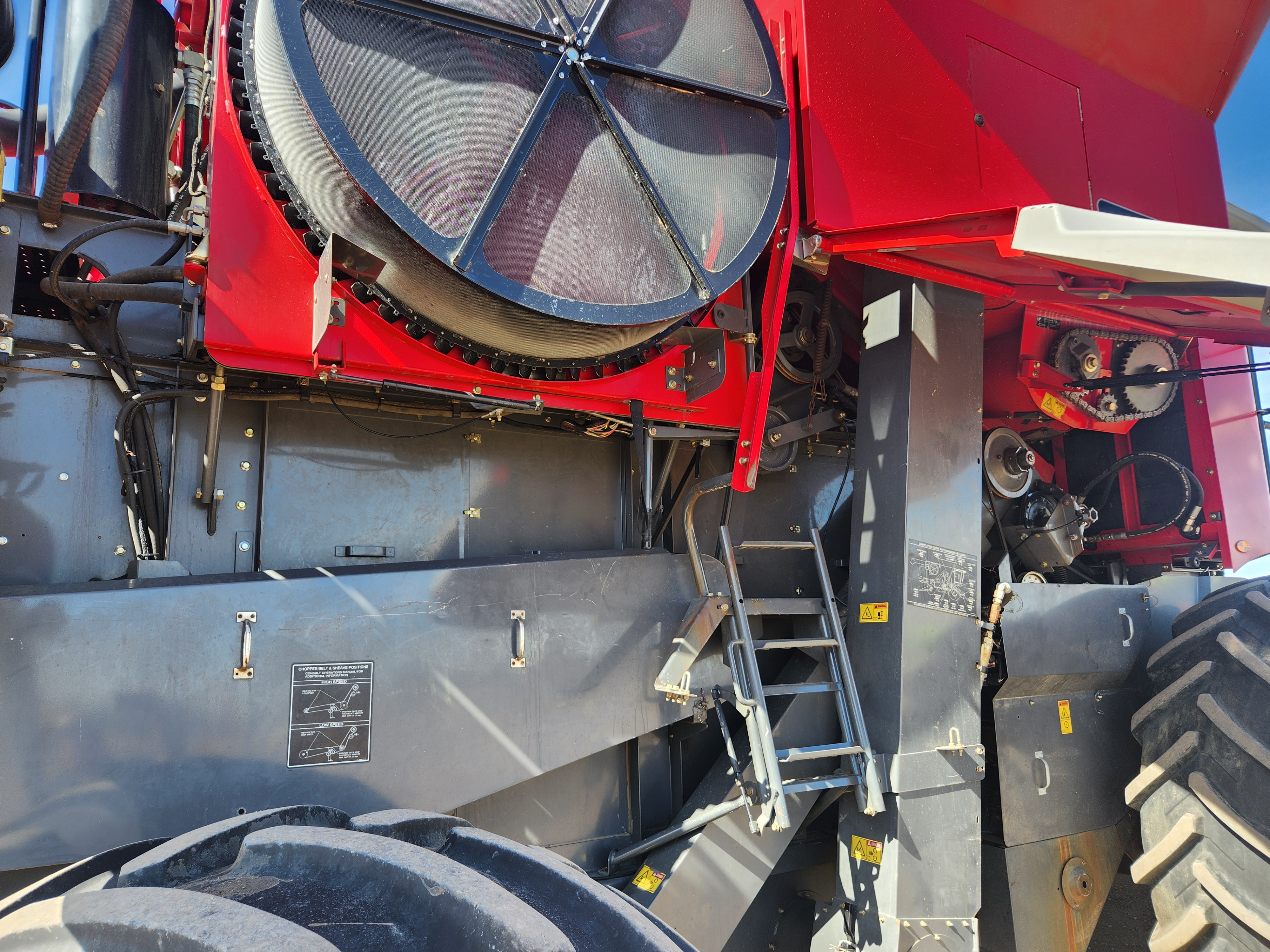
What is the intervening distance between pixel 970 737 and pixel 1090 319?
167cm

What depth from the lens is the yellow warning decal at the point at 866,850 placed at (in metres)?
2.58

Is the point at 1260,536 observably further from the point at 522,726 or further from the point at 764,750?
the point at 522,726

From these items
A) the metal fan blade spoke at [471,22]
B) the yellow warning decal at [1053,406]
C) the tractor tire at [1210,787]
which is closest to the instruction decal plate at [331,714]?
the metal fan blade spoke at [471,22]

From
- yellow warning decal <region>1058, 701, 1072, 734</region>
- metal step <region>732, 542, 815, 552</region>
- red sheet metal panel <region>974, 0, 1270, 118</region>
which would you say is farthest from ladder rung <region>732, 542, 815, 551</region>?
red sheet metal panel <region>974, 0, 1270, 118</region>

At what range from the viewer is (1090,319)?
3258 mm

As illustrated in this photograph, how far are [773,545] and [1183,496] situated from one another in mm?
2015

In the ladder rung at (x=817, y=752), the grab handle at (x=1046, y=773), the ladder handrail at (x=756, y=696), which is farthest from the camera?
the grab handle at (x=1046, y=773)

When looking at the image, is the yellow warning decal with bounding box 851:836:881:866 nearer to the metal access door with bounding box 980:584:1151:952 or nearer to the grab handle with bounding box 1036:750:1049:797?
the metal access door with bounding box 980:584:1151:952

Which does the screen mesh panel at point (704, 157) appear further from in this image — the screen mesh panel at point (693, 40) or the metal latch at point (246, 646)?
the metal latch at point (246, 646)

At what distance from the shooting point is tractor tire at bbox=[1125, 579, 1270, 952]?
7.93 feet

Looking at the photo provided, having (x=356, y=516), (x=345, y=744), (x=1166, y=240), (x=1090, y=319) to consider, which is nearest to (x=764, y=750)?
(x=345, y=744)

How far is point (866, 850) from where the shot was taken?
2.62m

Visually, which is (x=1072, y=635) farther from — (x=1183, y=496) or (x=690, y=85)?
(x=690, y=85)

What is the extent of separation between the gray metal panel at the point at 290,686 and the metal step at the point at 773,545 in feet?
0.79
